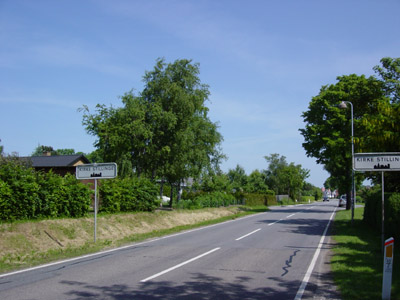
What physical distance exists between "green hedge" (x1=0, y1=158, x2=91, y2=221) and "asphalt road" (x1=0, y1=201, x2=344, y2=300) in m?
4.54

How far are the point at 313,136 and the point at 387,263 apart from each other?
33.4m

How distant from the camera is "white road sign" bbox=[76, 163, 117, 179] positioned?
14297mm

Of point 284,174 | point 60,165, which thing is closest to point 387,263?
point 60,165

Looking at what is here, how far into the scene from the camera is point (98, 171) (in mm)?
14531

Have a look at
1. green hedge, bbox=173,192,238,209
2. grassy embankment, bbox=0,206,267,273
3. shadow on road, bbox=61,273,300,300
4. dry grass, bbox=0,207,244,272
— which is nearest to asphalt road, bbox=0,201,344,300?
shadow on road, bbox=61,273,300,300

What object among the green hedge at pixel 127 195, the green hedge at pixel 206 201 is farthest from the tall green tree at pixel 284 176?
the green hedge at pixel 127 195

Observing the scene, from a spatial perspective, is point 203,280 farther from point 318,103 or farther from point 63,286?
point 318,103

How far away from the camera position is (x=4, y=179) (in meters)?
14.5

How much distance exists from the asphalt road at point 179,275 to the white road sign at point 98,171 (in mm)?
2854

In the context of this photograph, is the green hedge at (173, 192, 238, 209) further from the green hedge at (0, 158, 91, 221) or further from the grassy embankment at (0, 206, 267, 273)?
the green hedge at (0, 158, 91, 221)

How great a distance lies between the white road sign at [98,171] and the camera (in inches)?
563

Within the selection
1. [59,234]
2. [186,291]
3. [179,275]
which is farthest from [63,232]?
[186,291]

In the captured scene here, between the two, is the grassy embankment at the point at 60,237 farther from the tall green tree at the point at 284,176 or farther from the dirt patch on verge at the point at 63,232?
the tall green tree at the point at 284,176

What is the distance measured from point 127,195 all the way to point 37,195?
7.70 metres
